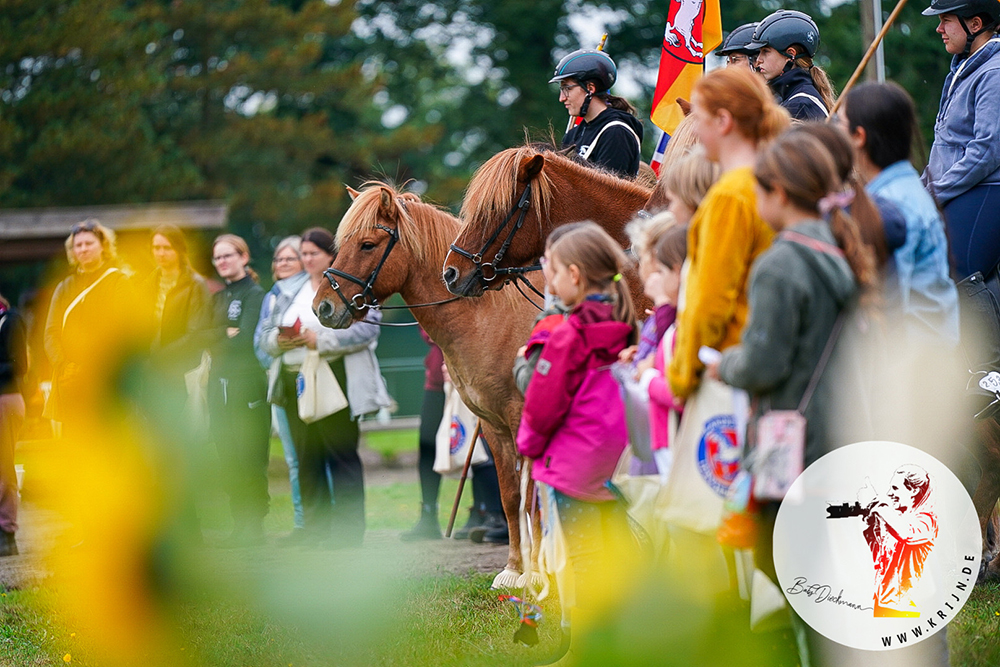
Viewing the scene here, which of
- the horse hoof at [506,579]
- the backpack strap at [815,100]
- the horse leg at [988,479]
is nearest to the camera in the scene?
the backpack strap at [815,100]

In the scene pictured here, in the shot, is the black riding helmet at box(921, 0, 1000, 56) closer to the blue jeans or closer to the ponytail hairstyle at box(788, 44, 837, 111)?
the ponytail hairstyle at box(788, 44, 837, 111)

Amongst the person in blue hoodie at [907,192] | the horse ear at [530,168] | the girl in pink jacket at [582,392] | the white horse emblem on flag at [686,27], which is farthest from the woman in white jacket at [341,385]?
the person in blue hoodie at [907,192]

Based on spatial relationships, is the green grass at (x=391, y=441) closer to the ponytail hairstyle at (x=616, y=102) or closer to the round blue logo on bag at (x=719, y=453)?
the ponytail hairstyle at (x=616, y=102)

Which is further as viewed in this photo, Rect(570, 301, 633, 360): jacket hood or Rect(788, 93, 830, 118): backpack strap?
Rect(788, 93, 830, 118): backpack strap

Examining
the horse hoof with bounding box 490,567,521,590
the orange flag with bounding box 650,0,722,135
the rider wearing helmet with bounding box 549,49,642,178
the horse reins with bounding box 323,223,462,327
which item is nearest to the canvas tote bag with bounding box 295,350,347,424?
the horse reins with bounding box 323,223,462,327

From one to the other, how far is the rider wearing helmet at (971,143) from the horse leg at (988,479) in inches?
34.7

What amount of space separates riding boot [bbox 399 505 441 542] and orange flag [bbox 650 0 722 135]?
3425 millimetres

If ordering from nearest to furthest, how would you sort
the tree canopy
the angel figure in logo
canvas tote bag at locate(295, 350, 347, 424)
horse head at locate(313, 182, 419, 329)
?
the angel figure in logo < horse head at locate(313, 182, 419, 329) < canvas tote bag at locate(295, 350, 347, 424) < the tree canopy

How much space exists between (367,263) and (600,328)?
3.09 metres

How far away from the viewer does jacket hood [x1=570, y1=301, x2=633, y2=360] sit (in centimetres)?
423

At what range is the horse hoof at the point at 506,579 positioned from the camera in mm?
6465

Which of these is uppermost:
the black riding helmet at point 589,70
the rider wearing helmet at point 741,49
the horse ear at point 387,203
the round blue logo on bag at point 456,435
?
the rider wearing helmet at point 741,49

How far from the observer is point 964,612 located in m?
5.20

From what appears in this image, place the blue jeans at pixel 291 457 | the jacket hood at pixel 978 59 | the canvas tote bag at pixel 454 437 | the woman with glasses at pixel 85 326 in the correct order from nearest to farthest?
the jacket hood at pixel 978 59 → the woman with glasses at pixel 85 326 → the canvas tote bag at pixel 454 437 → the blue jeans at pixel 291 457
